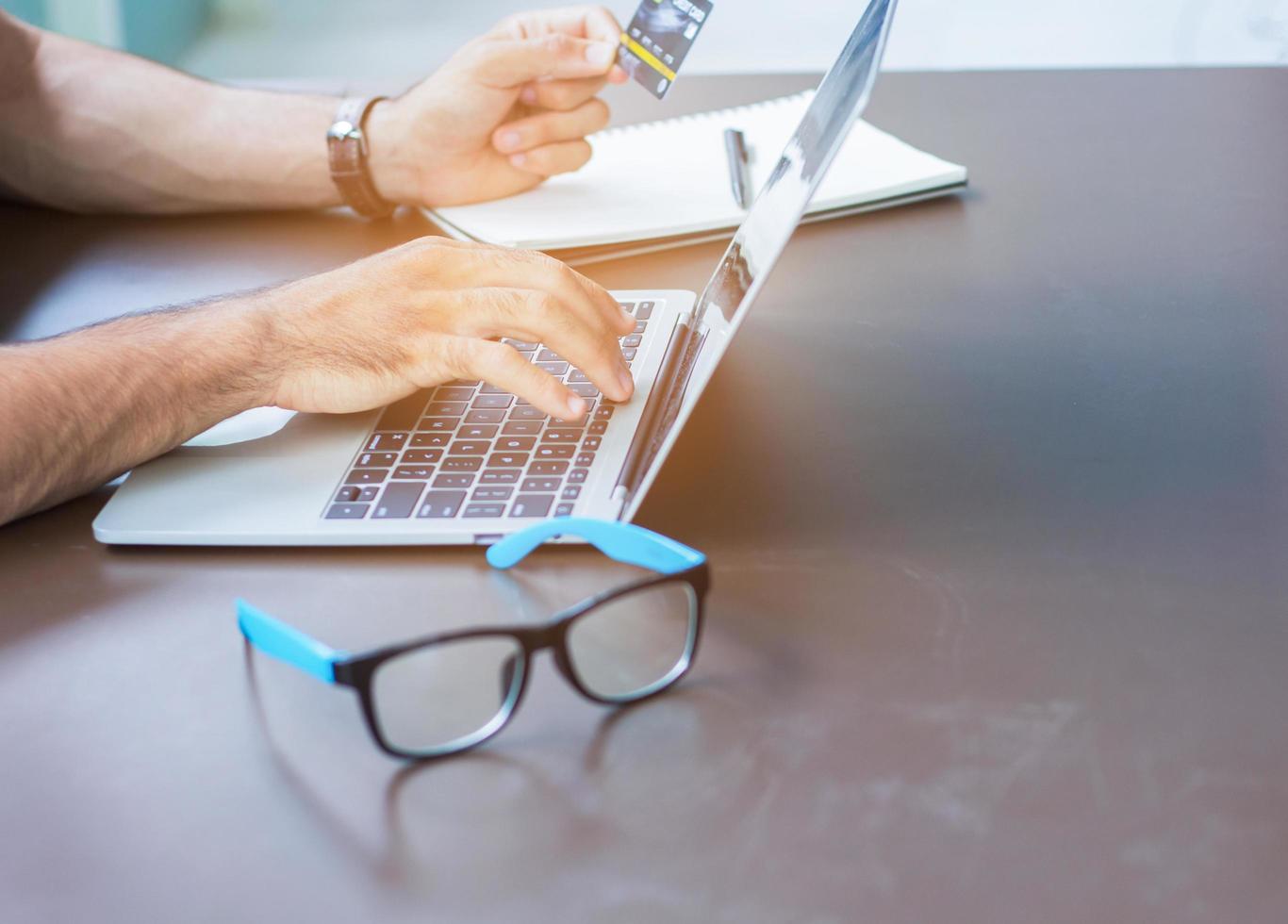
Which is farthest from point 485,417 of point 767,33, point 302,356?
point 767,33

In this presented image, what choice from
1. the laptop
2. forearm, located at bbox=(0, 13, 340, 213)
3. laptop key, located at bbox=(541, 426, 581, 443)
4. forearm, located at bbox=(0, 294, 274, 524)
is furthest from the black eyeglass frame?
forearm, located at bbox=(0, 13, 340, 213)

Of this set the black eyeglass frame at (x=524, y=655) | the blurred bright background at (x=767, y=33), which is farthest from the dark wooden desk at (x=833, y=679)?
the blurred bright background at (x=767, y=33)

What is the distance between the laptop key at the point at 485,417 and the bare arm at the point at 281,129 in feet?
1.46

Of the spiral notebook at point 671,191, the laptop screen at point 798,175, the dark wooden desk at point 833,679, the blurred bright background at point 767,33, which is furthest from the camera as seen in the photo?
the blurred bright background at point 767,33

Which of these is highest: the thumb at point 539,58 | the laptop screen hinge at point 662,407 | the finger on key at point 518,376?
the thumb at point 539,58

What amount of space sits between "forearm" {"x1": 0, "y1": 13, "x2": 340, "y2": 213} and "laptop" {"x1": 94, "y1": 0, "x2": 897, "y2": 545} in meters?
Answer: 0.48

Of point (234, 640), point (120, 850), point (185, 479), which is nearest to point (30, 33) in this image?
point (185, 479)

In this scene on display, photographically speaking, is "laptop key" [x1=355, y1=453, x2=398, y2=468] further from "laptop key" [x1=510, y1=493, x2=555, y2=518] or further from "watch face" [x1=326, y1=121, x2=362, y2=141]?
"watch face" [x1=326, y1=121, x2=362, y2=141]

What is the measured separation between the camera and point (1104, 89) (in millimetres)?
1432

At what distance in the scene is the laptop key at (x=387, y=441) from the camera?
794 millimetres

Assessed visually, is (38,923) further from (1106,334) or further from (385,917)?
(1106,334)

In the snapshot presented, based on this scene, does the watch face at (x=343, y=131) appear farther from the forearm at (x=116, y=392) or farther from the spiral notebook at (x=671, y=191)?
the forearm at (x=116, y=392)

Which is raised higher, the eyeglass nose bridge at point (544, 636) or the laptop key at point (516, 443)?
the eyeglass nose bridge at point (544, 636)

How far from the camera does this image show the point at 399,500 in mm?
729
